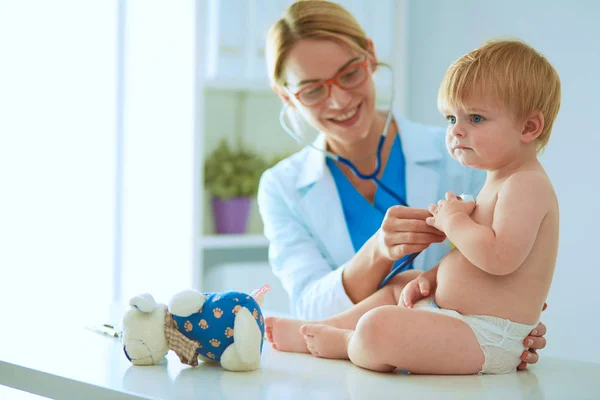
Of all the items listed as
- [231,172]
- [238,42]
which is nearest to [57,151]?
[231,172]

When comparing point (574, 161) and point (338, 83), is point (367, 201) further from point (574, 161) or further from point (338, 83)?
point (574, 161)

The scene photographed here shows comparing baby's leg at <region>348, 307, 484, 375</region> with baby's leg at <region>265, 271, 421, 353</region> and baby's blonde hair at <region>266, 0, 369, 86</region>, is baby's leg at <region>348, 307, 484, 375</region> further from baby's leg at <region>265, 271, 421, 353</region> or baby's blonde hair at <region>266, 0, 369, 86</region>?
baby's blonde hair at <region>266, 0, 369, 86</region>

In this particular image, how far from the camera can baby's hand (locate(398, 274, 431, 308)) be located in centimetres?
103

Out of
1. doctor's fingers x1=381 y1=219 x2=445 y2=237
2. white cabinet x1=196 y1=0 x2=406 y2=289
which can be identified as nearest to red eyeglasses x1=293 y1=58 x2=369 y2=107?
doctor's fingers x1=381 y1=219 x2=445 y2=237

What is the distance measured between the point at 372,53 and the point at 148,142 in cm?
143

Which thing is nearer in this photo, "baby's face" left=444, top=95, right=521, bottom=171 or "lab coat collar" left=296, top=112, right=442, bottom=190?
"baby's face" left=444, top=95, right=521, bottom=171

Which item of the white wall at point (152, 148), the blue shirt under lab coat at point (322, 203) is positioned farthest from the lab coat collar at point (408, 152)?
the white wall at point (152, 148)

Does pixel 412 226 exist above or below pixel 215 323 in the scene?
above

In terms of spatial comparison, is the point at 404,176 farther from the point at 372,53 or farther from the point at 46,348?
the point at 46,348

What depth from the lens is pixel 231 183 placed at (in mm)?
2834

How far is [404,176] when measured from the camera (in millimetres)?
1605

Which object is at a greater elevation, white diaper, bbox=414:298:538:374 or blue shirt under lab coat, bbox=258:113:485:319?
blue shirt under lab coat, bbox=258:113:485:319

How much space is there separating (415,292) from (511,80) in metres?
0.32

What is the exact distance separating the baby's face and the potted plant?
1.88m
